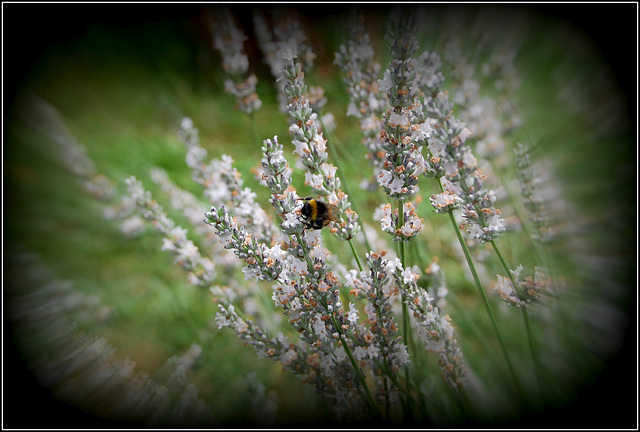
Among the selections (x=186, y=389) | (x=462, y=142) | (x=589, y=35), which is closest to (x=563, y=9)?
(x=589, y=35)

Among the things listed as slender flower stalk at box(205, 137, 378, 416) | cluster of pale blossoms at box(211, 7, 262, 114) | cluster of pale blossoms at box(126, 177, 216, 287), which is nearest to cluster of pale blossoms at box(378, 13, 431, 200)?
slender flower stalk at box(205, 137, 378, 416)

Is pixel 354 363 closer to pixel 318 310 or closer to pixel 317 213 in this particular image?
pixel 318 310

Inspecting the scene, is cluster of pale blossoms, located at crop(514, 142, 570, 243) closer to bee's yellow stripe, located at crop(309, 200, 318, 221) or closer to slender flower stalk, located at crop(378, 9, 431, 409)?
slender flower stalk, located at crop(378, 9, 431, 409)

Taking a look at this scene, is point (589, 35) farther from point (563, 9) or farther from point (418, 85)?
point (418, 85)

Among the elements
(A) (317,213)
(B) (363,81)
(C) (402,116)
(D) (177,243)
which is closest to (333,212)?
(A) (317,213)

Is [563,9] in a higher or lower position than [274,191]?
higher

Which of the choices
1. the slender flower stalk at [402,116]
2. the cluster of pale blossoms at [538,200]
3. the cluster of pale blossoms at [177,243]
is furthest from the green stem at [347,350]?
the cluster of pale blossoms at [538,200]
